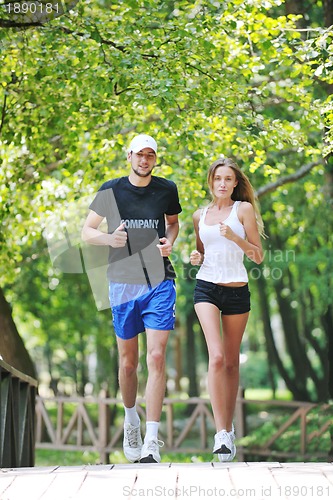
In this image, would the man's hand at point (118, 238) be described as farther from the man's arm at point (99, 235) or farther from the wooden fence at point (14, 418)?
the wooden fence at point (14, 418)

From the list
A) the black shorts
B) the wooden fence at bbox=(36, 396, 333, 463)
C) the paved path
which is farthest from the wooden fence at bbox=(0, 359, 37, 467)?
the wooden fence at bbox=(36, 396, 333, 463)

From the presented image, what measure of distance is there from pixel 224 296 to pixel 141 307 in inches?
25.8

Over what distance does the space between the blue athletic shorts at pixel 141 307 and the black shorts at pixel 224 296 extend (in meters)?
0.23

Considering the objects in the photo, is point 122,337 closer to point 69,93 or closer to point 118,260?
point 118,260

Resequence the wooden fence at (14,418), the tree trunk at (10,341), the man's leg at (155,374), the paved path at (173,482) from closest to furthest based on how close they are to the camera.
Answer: the paved path at (173,482), the man's leg at (155,374), the wooden fence at (14,418), the tree trunk at (10,341)

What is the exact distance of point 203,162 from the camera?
11711 millimetres

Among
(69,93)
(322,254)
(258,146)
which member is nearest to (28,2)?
(69,93)

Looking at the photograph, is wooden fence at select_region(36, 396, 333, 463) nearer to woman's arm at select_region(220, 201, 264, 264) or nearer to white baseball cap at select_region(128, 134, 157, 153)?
woman's arm at select_region(220, 201, 264, 264)

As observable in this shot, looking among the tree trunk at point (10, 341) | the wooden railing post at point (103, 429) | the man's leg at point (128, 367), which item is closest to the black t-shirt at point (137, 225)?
the man's leg at point (128, 367)

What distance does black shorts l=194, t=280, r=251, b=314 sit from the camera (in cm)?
702

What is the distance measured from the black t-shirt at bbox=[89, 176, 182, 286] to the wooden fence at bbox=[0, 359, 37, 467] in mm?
1301

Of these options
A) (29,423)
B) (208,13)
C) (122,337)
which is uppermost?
(208,13)

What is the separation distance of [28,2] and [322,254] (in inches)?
435

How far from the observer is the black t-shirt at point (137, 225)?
690cm
